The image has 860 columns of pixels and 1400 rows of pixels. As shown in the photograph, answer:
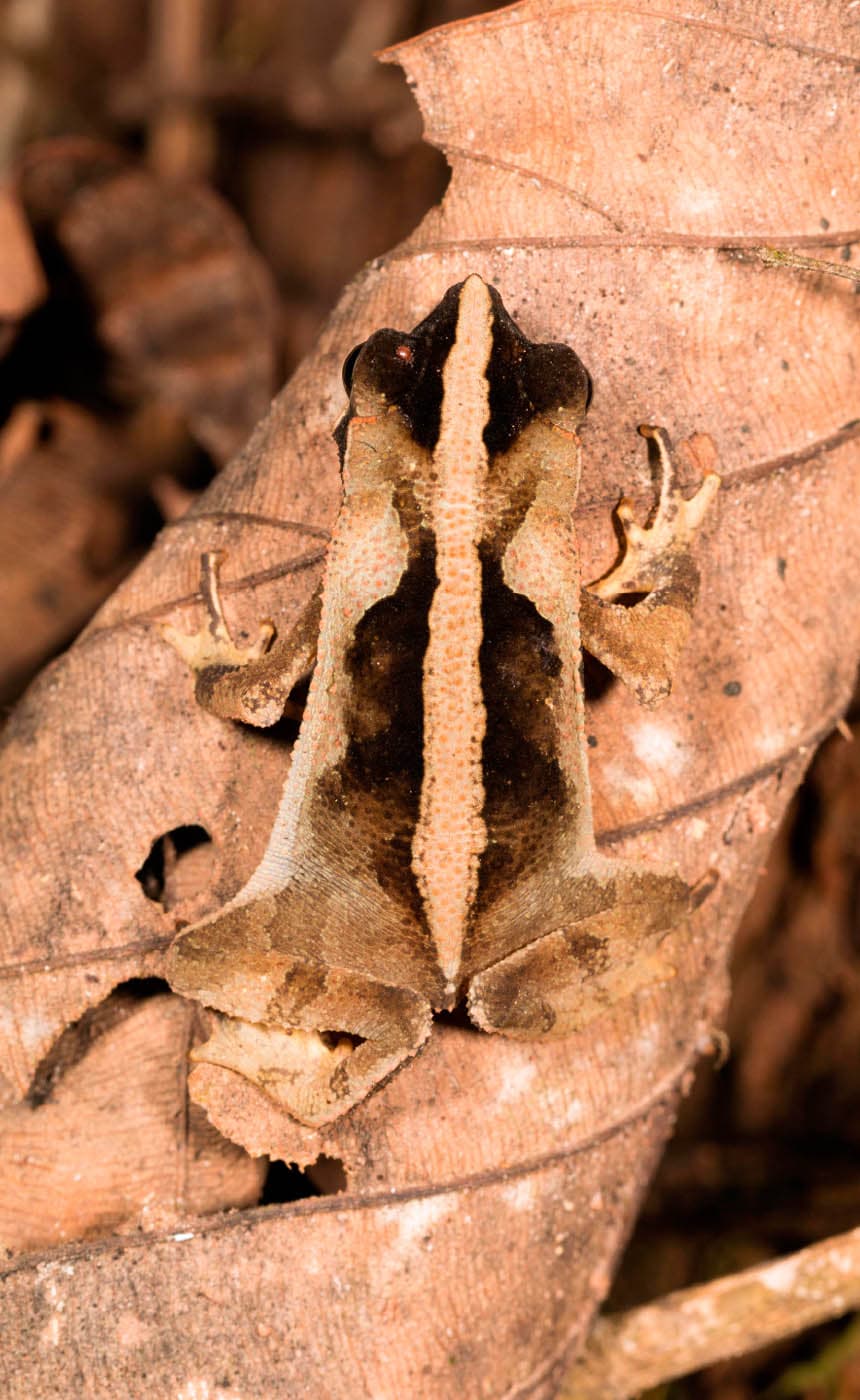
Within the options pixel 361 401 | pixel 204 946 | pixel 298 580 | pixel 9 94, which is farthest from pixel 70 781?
pixel 9 94

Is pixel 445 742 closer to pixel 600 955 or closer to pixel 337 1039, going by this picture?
pixel 600 955

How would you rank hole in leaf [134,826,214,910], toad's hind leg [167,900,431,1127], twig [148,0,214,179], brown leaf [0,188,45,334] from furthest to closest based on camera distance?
twig [148,0,214,179] → brown leaf [0,188,45,334] → hole in leaf [134,826,214,910] → toad's hind leg [167,900,431,1127]

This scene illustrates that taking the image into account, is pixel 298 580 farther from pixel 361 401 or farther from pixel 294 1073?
pixel 294 1073

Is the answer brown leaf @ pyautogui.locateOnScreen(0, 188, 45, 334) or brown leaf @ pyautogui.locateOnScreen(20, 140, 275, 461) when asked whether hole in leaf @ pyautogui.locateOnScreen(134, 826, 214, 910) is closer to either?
brown leaf @ pyautogui.locateOnScreen(20, 140, 275, 461)

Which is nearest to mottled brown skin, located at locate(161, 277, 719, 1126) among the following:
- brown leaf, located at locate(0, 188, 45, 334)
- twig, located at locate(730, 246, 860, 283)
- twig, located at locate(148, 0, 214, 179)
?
twig, located at locate(730, 246, 860, 283)

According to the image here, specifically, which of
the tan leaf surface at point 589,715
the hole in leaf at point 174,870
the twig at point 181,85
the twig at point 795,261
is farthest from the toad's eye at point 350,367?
the twig at point 181,85

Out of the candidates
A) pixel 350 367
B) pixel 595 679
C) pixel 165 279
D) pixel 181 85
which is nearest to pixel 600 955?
pixel 595 679
